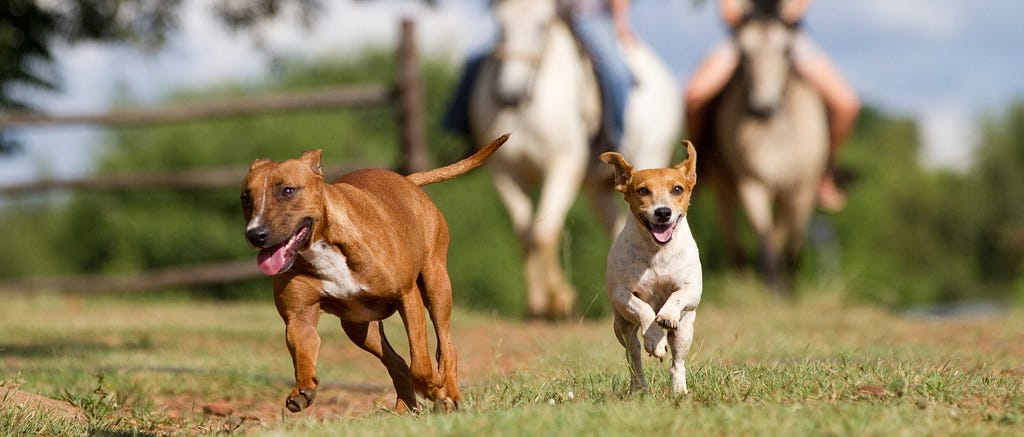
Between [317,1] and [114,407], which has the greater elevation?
[317,1]

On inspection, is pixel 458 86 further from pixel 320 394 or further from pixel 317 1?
pixel 320 394

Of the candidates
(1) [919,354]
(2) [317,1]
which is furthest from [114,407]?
(2) [317,1]

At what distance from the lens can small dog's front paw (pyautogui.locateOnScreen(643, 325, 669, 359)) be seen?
496 cm

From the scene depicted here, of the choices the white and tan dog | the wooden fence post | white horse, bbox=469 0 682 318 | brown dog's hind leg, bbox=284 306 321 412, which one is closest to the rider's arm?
white horse, bbox=469 0 682 318

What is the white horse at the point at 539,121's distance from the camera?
11.6 m

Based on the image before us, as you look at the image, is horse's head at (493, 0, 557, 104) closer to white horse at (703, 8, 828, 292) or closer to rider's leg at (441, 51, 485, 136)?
rider's leg at (441, 51, 485, 136)

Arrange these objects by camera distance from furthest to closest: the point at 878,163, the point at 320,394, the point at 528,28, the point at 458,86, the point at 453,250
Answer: the point at 878,163 → the point at 453,250 → the point at 458,86 → the point at 528,28 → the point at 320,394

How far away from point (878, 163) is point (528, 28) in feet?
110

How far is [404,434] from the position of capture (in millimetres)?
4117

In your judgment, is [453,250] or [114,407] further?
[453,250]

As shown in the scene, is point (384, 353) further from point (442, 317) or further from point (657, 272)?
point (657, 272)

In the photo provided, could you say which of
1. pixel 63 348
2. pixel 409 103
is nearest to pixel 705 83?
pixel 409 103

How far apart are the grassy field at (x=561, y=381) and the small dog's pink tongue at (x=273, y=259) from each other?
1.85 ft

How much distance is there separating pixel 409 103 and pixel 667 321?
10.1 m
